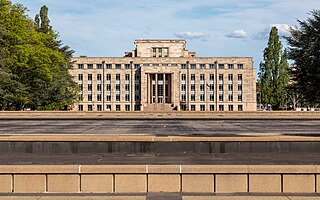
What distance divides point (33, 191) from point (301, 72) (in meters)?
12.4

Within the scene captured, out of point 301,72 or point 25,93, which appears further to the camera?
point 25,93

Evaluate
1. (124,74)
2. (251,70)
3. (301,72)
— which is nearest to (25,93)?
(301,72)

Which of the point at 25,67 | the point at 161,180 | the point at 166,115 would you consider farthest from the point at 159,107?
the point at 161,180

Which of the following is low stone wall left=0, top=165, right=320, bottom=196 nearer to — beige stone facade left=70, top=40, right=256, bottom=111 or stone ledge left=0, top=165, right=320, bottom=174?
stone ledge left=0, top=165, right=320, bottom=174

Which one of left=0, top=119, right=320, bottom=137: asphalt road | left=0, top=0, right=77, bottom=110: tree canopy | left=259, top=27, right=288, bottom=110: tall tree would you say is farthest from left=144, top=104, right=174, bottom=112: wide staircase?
left=0, top=119, right=320, bottom=137: asphalt road

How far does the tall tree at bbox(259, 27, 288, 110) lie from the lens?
96.0 meters

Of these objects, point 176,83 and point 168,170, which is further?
point 176,83

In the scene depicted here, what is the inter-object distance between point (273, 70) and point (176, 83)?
107 feet

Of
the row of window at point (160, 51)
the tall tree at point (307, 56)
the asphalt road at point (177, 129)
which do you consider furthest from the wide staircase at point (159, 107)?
the tall tree at point (307, 56)

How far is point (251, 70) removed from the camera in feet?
407

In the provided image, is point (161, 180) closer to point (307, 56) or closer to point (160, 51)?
point (307, 56)

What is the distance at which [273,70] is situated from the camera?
3807 inches

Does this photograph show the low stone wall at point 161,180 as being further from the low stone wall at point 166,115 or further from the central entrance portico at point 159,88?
the central entrance portico at point 159,88

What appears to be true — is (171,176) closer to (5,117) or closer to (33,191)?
(33,191)
